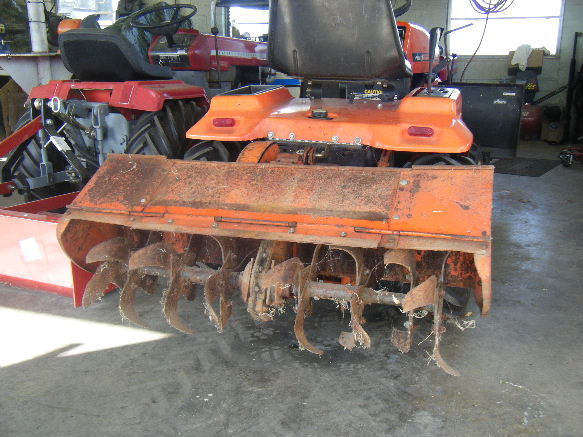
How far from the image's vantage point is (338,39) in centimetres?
238

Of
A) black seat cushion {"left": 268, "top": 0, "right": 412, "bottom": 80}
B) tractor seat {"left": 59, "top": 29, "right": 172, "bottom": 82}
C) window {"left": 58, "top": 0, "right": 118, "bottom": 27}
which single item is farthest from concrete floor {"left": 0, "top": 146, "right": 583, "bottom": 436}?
window {"left": 58, "top": 0, "right": 118, "bottom": 27}

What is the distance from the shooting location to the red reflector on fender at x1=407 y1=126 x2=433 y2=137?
7.38 feet

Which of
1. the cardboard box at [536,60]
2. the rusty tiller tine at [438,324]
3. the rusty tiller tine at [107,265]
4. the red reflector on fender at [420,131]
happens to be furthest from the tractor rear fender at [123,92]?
the cardboard box at [536,60]

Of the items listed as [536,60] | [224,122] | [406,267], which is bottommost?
[406,267]

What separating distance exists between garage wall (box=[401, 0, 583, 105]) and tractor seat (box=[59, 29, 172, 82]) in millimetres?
7606

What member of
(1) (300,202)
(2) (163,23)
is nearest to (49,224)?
(1) (300,202)

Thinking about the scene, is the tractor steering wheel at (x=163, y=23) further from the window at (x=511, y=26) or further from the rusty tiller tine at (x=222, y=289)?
the window at (x=511, y=26)

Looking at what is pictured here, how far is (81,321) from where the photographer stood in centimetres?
260

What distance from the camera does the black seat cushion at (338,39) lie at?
2307 mm

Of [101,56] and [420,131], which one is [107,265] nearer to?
[420,131]

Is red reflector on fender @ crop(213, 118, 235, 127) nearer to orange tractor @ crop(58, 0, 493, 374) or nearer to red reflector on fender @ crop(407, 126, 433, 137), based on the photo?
orange tractor @ crop(58, 0, 493, 374)

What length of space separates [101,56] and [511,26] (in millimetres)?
8800

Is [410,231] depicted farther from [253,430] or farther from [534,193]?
[534,193]

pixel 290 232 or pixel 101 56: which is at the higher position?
pixel 101 56
